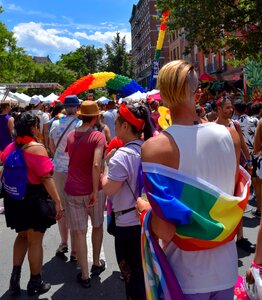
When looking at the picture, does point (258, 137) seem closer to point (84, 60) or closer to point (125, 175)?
point (125, 175)

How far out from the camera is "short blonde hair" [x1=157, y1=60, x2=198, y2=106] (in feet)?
5.81

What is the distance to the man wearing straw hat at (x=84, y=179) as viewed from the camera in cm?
371

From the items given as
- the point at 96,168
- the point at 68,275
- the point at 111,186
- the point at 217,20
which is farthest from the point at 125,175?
the point at 217,20

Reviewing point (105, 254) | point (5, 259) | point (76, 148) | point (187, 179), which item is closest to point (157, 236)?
point (187, 179)

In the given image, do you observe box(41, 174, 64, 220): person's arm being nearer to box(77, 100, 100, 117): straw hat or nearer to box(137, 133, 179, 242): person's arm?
box(77, 100, 100, 117): straw hat

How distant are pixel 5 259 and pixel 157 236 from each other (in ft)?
11.3

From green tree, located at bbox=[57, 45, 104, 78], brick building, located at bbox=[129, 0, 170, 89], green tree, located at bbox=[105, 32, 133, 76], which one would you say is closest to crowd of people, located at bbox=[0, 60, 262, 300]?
green tree, located at bbox=[105, 32, 133, 76]

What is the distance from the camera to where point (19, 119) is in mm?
3518

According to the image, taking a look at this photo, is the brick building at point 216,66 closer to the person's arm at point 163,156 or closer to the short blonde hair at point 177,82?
the short blonde hair at point 177,82

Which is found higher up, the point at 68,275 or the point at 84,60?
the point at 84,60

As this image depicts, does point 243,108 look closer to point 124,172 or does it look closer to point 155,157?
point 124,172

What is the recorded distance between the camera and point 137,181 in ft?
9.53

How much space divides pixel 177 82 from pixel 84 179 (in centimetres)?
221

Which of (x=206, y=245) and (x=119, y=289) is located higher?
(x=206, y=245)
